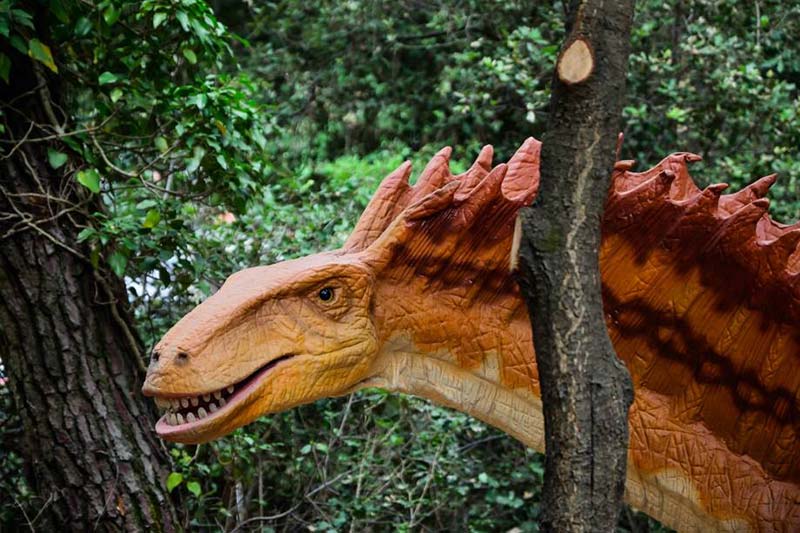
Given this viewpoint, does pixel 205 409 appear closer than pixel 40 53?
Yes

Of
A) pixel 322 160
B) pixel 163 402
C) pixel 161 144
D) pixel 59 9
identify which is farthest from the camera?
pixel 322 160

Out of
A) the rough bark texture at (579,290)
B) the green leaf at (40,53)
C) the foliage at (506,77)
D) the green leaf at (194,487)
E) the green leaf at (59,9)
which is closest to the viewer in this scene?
the rough bark texture at (579,290)

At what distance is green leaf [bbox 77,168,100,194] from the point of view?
12.6 feet

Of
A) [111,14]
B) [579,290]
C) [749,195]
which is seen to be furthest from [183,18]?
[579,290]

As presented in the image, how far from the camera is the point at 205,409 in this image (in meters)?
2.53

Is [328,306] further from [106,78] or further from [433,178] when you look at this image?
[106,78]

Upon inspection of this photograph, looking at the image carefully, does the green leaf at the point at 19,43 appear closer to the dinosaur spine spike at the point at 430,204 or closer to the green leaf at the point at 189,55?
the green leaf at the point at 189,55

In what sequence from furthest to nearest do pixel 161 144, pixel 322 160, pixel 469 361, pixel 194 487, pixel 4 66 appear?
pixel 322 160
pixel 161 144
pixel 194 487
pixel 4 66
pixel 469 361

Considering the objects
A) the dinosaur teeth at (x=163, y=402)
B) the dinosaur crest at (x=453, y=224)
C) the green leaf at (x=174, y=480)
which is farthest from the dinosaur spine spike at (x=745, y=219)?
the green leaf at (x=174, y=480)

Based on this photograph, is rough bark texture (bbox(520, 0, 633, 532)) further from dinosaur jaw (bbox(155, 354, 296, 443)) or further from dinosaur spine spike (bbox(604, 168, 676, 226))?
dinosaur jaw (bbox(155, 354, 296, 443))

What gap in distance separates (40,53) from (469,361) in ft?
6.13

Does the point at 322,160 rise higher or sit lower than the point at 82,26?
Answer: lower

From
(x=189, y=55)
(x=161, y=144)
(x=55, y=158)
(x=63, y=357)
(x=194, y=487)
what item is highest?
(x=189, y=55)

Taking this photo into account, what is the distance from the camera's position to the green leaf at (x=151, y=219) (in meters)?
3.95
